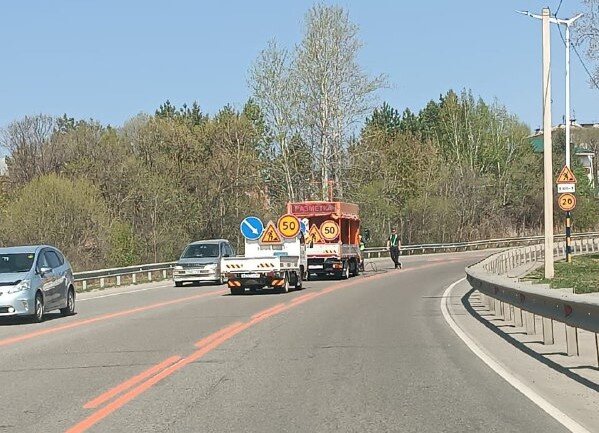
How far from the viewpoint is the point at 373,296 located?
89.8 ft

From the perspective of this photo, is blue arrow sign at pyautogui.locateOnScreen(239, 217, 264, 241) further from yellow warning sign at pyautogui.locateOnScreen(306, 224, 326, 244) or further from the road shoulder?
the road shoulder

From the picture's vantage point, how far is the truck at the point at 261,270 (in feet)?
94.4

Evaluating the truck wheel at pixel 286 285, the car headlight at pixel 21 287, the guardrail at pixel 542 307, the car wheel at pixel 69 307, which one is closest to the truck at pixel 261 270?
the truck wheel at pixel 286 285

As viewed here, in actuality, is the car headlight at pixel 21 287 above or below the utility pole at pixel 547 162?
below

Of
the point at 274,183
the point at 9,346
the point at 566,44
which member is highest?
the point at 566,44

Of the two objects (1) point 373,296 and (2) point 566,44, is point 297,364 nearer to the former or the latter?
(1) point 373,296

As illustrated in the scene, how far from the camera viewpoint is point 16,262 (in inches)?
825

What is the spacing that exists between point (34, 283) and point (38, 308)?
58 centimetres

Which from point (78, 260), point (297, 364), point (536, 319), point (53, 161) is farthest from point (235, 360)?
point (53, 161)

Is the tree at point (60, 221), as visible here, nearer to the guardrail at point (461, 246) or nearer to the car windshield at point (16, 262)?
the guardrail at point (461, 246)

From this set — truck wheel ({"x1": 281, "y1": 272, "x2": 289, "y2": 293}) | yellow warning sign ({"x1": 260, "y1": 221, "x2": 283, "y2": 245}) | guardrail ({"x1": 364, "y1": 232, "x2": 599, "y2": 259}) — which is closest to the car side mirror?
truck wheel ({"x1": 281, "y1": 272, "x2": 289, "y2": 293})

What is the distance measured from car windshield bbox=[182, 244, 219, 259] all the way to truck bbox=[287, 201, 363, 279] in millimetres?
3851

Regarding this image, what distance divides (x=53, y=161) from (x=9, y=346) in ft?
172

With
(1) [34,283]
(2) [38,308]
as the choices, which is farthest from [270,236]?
(1) [34,283]
